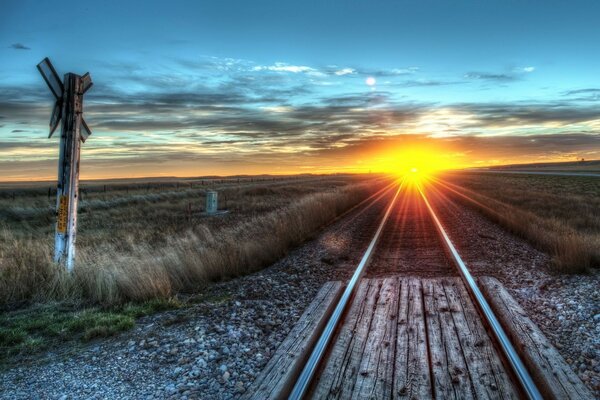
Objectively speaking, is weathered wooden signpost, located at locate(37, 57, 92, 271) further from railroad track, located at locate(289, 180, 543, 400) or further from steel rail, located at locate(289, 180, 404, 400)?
railroad track, located at locate(289, 180, 543, 400)

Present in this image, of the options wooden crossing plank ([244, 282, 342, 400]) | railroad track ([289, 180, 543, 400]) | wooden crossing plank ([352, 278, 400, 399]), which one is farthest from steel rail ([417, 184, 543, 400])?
wooden crossing plank ([244, 282, 342, 400])

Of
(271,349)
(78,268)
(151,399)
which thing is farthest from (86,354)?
(78,268)

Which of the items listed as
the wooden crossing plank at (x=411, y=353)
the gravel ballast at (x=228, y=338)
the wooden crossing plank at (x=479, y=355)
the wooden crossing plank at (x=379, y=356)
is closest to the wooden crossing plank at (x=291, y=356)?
the gravel ballast at (x=228, y=338)

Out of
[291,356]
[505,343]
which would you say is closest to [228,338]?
[291,356]

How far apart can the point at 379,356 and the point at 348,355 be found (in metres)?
0.29

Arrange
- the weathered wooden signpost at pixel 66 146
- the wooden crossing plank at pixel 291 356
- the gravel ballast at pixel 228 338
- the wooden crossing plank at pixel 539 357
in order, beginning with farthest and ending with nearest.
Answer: the weathered wooden signpost at pixel 66 146, the gravel ballast at pixel 228 338, the wooden crossing plank at pixel 291 356, the wooden crossing plank at pixel 539 357

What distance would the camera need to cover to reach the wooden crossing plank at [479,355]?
133 inches

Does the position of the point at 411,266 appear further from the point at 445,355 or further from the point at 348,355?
the point at 348,355

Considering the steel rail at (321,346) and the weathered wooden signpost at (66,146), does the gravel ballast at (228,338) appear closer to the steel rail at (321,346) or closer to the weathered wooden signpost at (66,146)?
the steel rail at (321,346)

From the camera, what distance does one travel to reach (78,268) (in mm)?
7375

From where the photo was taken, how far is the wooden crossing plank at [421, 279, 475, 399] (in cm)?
341

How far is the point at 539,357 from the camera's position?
378cm

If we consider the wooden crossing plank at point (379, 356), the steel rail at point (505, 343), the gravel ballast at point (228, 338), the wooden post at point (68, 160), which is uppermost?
the wooden post at point (68, 160)

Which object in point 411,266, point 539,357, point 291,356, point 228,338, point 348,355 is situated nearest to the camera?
point 539,357
